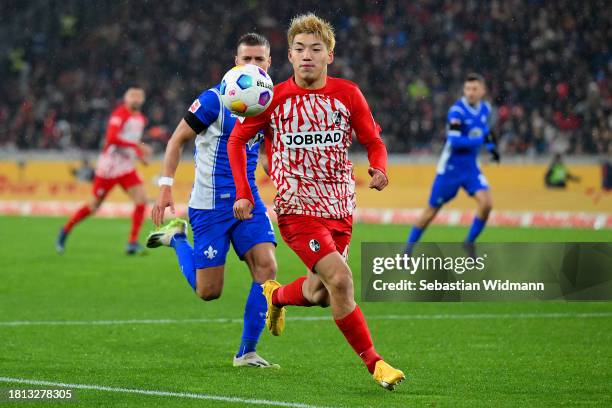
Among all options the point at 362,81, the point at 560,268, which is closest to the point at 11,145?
the point at 362,81

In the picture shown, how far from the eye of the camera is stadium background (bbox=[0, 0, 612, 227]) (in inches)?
908

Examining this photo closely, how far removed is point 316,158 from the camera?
6832 millimetres

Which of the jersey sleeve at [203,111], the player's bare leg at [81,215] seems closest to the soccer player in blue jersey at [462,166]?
the player's bare leg at [81,215]

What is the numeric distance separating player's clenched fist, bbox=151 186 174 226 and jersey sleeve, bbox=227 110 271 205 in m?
0.77

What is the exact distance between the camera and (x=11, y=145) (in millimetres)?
28812

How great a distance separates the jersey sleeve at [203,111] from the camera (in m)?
7.87

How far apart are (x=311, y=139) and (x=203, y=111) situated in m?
1.34

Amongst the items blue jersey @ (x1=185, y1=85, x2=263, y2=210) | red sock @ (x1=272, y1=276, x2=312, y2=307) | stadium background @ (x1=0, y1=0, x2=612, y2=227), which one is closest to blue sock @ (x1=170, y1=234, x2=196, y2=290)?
blue jersey @ (x1=185, y1=85, x2=263, y2=210)

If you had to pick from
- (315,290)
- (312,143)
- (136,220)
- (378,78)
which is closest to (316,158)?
(312,143)

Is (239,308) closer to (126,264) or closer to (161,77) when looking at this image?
(126,264)

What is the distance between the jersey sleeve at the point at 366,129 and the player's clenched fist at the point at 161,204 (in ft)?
4.81

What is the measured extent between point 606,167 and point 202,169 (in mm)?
15179

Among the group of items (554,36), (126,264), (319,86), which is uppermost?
(554,36)

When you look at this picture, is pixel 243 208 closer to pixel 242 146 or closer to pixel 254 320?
pixel 242 146
